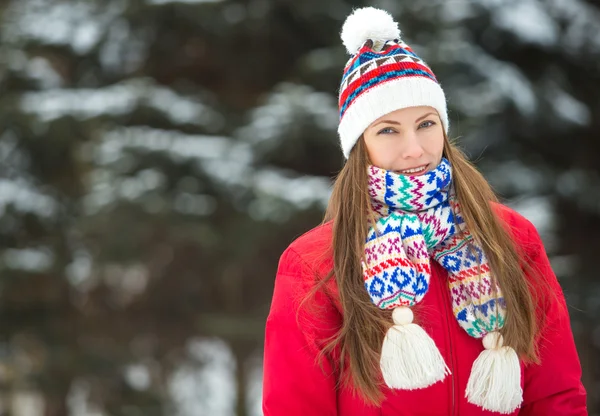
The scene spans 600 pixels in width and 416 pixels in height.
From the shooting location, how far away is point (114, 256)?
Result: 7.33 m

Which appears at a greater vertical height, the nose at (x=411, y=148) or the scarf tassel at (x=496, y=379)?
the nose at (x=411, y=148)

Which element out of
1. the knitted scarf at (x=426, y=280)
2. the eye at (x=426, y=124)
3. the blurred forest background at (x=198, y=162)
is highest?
the blurred forest background at (x=198, y=162)

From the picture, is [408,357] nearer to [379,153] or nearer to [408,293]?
[408,293]

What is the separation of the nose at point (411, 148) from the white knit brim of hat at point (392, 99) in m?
0.08

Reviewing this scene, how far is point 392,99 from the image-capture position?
6.53 ft

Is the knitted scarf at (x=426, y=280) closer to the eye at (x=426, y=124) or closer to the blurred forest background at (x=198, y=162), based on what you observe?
the eye at (x=426, y=124)

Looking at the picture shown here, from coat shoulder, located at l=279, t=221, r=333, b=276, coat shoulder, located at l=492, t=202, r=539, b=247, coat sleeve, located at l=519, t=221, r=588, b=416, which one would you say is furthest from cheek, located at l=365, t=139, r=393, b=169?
coat sleeve, located at l=519, t=221, r=588, b=416

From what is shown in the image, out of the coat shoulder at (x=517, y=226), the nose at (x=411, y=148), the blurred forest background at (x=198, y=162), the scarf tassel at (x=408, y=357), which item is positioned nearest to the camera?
the scarf tassel at (x=408, y=357)

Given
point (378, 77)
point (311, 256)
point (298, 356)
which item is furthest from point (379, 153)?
point (298, 356)

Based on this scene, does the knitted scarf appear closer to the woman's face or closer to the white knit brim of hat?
the woman's face

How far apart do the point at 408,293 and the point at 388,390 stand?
9.9 inches

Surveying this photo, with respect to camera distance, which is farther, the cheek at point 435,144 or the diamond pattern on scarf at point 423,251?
the cheek at point 435,144

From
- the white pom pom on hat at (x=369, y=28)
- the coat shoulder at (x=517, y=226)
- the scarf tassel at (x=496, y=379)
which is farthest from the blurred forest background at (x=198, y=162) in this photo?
the scarf tassel at (x=496, y=379)

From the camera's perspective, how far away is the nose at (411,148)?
1979 mm
